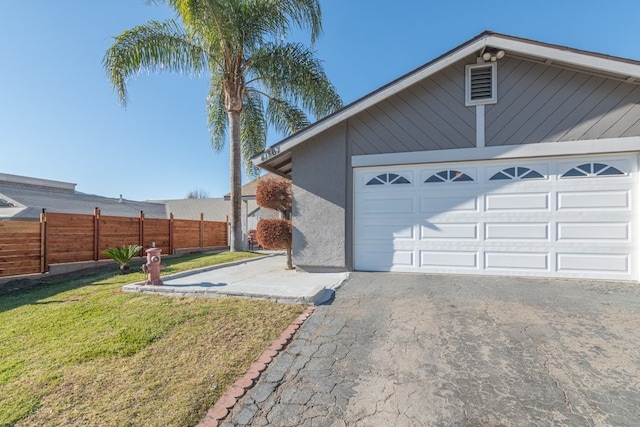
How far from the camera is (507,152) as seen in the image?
6.23m

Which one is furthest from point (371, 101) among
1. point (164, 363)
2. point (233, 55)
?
point (233, 55)

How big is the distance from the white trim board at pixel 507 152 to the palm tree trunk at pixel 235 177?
6870 mm

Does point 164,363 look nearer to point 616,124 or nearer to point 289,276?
point 289,276

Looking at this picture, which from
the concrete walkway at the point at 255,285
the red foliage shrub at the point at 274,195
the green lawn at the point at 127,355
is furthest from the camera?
the red foliage shrub at the point at 274,195

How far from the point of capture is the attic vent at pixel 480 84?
6.42 meters

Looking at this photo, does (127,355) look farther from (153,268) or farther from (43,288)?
(43,288)

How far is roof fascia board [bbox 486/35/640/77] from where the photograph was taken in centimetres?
548

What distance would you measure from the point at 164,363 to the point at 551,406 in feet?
11.9

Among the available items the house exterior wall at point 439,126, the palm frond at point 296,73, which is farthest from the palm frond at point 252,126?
the house exterior wall at point 439,126

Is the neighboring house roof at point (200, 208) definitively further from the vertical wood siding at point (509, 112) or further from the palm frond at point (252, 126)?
the vertical wood siding at point (509, 112)

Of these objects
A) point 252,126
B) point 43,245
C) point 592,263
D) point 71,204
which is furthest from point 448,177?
point 71,204

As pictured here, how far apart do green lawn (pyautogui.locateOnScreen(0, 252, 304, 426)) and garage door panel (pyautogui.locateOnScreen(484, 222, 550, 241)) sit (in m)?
4.60

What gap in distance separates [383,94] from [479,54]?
7.42ft


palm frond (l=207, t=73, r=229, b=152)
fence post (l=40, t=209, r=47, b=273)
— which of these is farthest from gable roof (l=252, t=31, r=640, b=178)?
palm frond (l=207, t=73, r=229, b=152)
